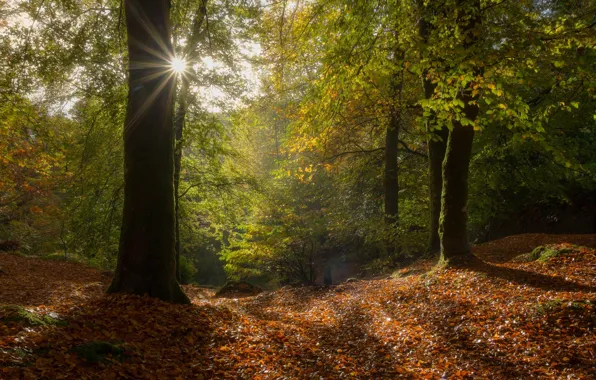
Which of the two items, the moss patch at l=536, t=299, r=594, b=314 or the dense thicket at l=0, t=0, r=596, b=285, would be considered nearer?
the moss patch at l=536, t=299, r=594, b=314

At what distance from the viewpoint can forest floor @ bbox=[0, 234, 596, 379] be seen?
3.97m

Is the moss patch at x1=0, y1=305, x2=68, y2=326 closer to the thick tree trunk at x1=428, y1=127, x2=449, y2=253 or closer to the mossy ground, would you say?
the mossy ground

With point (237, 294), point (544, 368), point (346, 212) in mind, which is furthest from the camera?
point (346, 212)

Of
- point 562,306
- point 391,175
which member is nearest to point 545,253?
point 562,306

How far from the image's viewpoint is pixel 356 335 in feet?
20.8

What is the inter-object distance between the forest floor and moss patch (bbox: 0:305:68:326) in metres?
0.02

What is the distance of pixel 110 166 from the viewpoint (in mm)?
12781

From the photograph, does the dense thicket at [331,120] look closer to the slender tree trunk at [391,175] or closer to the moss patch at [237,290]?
the slender tree trunk at [391,175]

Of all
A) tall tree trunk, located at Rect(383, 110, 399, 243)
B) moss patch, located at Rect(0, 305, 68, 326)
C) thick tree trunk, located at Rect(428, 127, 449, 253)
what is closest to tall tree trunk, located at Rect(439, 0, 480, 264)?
thick tree trunk, located at Rect(428, 127, 449, 253)

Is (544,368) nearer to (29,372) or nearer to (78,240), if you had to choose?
(29,372)

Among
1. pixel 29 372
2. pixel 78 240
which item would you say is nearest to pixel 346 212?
pixel 78 240

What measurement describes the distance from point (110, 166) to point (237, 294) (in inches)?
254

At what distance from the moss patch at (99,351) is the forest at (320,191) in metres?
0.02

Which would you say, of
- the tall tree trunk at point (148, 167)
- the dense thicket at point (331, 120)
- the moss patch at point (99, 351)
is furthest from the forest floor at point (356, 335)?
the dense thicket at point (331, 120)
